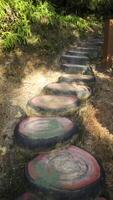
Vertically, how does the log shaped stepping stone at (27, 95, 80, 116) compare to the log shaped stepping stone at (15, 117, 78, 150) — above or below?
above

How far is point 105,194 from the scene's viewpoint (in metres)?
3.90

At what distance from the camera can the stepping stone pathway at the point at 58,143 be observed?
3648 mm

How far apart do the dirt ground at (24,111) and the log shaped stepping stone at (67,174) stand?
0.25m

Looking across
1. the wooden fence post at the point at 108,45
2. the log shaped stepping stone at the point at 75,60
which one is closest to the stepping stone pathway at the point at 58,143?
the wooden fence post at the point at 108,45

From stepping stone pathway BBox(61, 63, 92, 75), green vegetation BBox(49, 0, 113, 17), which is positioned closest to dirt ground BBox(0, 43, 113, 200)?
stepping stone pathway BBox(61, 63, 92, 75)

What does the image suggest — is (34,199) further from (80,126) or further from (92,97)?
(92,97)

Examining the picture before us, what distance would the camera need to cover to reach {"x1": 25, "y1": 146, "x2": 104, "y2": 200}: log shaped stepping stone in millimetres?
3590

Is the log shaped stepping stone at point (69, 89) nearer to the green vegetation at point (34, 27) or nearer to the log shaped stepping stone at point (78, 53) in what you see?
the green vegetation at point (34, 27)

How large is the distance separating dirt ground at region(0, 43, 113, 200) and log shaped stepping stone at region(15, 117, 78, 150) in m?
0.20

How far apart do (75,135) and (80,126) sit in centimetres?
40

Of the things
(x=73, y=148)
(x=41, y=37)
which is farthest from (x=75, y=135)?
(x=41, y=37)

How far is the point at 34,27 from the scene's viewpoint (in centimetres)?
795

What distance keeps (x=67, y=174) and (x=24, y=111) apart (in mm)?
1688

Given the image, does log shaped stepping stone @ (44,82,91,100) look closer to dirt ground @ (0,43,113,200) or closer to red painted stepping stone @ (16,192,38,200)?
dirt ground @ (0,43,113,200)
